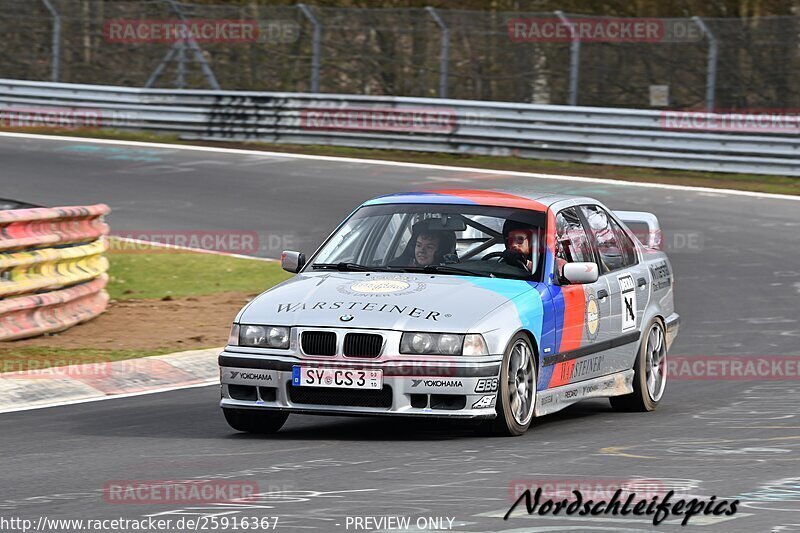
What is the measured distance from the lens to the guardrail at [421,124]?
25688 millimetres

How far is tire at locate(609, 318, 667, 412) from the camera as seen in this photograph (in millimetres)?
10367

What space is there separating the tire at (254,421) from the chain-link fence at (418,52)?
19481mm

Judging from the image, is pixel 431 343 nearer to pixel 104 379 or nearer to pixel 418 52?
pixel 104 379

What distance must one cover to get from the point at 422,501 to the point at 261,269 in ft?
37.3

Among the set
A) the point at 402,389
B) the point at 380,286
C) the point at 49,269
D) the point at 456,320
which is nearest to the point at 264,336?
the point at 380,286

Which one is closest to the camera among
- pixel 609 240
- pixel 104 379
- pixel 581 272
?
pixel 581 272

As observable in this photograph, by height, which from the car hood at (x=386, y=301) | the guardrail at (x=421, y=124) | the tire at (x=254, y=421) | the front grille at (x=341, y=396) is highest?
the guardrail at (x=421, y=124)

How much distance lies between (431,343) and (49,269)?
582cm

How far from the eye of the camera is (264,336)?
861 cm

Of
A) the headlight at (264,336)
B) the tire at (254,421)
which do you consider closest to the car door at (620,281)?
the tire at (254,421)

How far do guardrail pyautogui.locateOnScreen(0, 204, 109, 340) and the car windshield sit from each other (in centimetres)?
379

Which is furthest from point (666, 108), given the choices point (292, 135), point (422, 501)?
point (422, 501)

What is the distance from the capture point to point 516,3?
36938 millimetres

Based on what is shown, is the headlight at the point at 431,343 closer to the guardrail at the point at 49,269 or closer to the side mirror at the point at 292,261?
the side mirror at the point at 292,261
